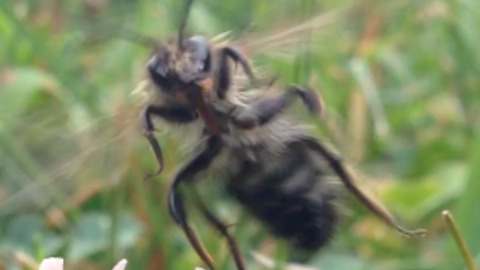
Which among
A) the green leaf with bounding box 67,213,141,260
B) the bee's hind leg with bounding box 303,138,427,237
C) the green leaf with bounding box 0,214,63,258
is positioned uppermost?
the green leaf with bounding box 0,214,63,258

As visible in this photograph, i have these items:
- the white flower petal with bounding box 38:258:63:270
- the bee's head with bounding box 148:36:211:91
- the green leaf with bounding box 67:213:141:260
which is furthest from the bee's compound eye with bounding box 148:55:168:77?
the green leaf with bounding box 67:213:141:260

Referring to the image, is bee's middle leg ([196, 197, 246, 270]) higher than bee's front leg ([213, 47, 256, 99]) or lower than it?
lower

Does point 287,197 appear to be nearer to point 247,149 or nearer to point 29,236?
point 247,149

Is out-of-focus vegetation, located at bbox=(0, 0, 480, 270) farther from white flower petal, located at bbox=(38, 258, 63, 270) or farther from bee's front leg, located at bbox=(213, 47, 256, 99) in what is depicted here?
white flower petal, located at bbox=(38, 258, 63, 270)

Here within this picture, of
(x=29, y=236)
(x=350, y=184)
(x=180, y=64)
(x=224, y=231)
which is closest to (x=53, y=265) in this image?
(x=180, y=64)

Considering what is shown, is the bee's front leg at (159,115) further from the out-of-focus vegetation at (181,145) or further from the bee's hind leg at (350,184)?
the bee's hind leg at (350,184)

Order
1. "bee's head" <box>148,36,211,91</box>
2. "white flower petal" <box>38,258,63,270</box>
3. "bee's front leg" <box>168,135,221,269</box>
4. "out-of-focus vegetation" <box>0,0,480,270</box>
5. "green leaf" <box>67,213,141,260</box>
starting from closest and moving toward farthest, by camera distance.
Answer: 1. "white flower petal" <box>38,258,63,270</box>
2. "bee's head" <box>148,36,211,91</box>
3. "bee's front leg" <box>168,135,221,269</box>
4. "out-of-focus vegetation" <box>0,0,480,270</box>
5. "green leaf" <box>67,213,141,260</box>

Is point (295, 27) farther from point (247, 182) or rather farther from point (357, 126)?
point (357, 126)

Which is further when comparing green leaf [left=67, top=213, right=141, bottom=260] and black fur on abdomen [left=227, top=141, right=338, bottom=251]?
green leaf [left=67, top=213, right=141, bottom=260]

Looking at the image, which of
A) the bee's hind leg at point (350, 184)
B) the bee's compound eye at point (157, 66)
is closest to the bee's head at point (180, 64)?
the bee's compound eye at point (157, 66)
